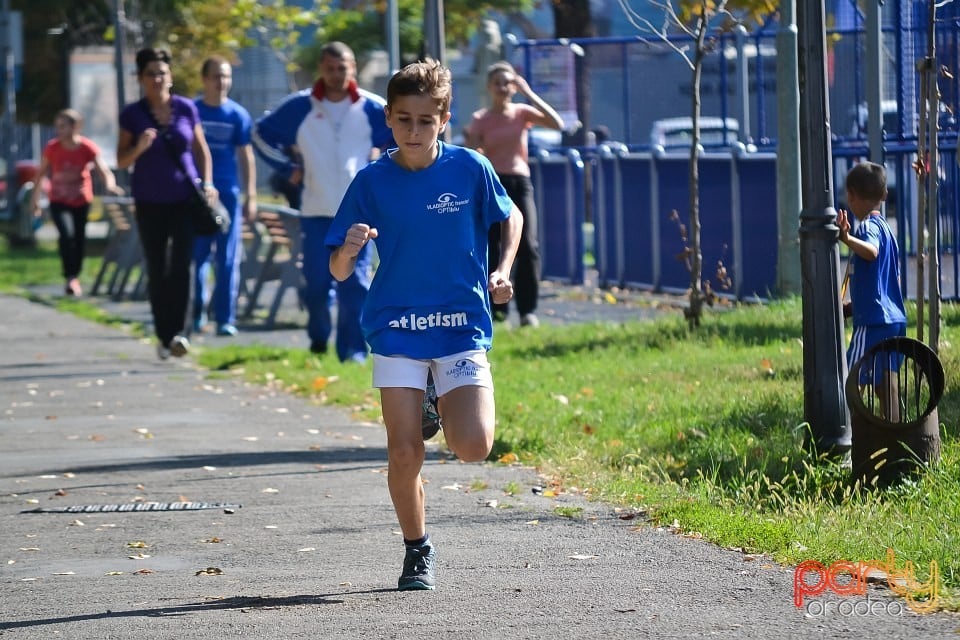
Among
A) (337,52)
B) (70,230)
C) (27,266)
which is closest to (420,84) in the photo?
(337,52)

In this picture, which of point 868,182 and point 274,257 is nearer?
point 868,182

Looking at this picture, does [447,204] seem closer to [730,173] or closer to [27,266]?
[730,173]

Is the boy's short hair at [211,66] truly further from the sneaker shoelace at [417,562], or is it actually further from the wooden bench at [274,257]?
the sneaker shoelace at [417,562]

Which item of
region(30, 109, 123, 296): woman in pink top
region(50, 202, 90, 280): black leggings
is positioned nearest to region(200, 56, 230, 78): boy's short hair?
region(30, 109, 123, 296): woman in pink top

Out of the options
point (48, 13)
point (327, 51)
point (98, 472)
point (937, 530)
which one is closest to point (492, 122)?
point (327, 51)

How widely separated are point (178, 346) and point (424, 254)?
297 inches

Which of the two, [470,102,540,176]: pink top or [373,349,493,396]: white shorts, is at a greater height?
[470,102,540,176]: pink top

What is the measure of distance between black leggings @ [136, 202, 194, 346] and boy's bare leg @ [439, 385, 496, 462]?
712 centimetres

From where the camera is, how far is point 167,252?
13047 millimetres

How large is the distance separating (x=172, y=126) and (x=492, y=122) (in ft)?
9.12

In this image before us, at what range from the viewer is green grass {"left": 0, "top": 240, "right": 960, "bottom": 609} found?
21.8 ft

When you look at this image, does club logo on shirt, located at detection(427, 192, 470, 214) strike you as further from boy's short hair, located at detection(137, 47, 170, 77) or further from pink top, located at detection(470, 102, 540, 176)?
pink top, located at detection(470, 102, 540, 176)

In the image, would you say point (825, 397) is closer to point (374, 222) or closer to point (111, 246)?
point (374, 222)

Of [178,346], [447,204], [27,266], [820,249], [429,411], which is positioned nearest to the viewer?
[447,204]
